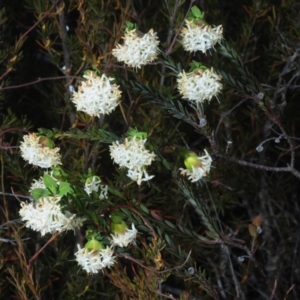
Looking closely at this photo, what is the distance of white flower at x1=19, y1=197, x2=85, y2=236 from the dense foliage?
6 centimetres

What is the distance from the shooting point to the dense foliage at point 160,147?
0.66 metres

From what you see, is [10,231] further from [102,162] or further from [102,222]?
[102,222]

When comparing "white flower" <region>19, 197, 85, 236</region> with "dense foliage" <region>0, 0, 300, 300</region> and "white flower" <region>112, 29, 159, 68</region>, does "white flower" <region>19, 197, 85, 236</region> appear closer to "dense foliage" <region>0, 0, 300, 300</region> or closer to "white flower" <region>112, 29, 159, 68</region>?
"dense foliage" <region>0, 0, 300, 300</region>

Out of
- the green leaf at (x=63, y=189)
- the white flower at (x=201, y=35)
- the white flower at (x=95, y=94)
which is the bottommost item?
the green leaf at (x=63, y=189)

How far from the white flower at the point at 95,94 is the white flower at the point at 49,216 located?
4.6 inches

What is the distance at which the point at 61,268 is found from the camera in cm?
96

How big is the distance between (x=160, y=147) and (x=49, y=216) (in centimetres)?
31

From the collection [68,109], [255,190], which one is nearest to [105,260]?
[68,109]

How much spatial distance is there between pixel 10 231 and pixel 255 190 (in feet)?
1.53

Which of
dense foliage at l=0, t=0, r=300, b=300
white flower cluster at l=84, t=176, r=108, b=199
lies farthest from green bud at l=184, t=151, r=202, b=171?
white flower cluster at l=84, t=176, r=108, b=199

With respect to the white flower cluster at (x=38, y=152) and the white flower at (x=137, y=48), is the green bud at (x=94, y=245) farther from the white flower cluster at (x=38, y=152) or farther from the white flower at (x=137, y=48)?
the white flower at (x=137, y=48)

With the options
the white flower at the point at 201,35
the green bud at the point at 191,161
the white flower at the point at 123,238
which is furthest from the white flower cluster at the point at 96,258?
the white flower at the point at 201,35

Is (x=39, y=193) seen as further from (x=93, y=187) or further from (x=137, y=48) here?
(x=137, y=48)

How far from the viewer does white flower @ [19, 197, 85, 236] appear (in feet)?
1.70
